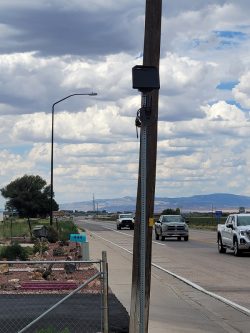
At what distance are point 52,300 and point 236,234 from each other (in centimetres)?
1559

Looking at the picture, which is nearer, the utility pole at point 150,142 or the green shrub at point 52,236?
the utility pole at point 150,142

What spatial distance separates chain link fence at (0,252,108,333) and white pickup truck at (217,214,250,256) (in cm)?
974

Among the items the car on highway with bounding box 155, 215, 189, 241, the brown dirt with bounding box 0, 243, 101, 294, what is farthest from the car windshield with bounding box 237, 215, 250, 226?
the car on highway with bounding box 155, 215, 189, 241

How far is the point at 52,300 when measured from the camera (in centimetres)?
1313

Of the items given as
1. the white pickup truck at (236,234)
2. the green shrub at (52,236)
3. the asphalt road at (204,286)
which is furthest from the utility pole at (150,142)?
the green shrub at (52,236)

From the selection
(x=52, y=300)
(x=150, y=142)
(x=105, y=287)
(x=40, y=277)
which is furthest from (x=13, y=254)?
(x=150, y=142)

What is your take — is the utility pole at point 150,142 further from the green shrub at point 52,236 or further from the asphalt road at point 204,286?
the green shrub at point 52,236

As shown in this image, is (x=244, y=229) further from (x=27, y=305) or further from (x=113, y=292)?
(x=27, y=305)

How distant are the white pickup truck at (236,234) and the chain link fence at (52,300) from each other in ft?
32.0

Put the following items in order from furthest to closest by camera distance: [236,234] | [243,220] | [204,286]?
[243,220]
[236,234]
[204,286]

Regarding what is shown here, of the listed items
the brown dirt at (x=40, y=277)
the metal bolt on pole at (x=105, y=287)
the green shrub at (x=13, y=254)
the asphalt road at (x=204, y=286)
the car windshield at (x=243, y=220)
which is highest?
the car windshield at (x=243, y=220)

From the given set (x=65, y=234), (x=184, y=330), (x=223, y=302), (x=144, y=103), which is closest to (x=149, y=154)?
(x=144, y=103)

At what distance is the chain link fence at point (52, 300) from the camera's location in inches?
343

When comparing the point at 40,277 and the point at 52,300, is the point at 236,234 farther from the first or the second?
the point at 52,300
